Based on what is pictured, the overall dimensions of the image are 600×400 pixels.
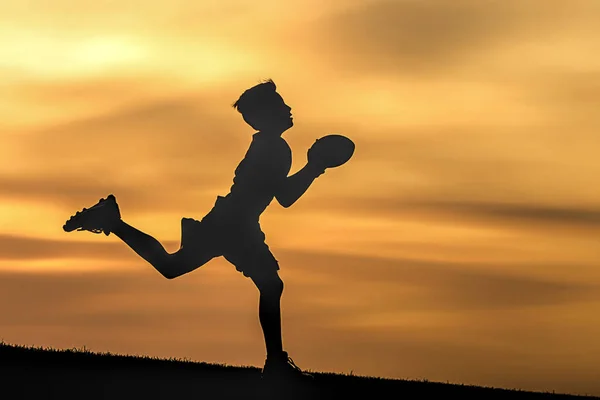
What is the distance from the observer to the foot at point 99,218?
37.1 ft

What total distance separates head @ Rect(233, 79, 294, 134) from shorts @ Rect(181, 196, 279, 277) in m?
0.89

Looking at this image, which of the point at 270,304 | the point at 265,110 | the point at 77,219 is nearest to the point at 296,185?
the point at 265,110

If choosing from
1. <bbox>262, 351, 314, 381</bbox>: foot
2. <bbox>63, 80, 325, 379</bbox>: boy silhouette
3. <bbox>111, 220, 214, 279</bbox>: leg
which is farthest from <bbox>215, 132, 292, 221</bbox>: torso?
<bbox>262, 351, 314, 381</bbox>: foot

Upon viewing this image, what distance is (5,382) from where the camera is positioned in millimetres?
10039

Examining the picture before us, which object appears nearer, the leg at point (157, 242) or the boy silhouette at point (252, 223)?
the boy silhouette at point (252, 223)

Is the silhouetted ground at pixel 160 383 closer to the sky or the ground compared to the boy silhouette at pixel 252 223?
closer to the ground

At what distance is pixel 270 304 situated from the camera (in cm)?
1104

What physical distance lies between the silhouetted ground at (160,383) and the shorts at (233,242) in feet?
3.95

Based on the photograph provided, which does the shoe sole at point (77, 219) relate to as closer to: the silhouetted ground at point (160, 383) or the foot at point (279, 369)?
the silhouetted ground at point (160, 383)

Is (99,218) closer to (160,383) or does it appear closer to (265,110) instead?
(160,383)

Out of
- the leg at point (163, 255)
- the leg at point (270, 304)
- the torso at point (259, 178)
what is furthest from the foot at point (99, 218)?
the leg at point (270, 304)

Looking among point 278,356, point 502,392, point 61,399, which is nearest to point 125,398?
point 61,399

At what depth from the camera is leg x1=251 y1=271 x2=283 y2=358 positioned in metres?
11.0

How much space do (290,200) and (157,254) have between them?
148 cm
